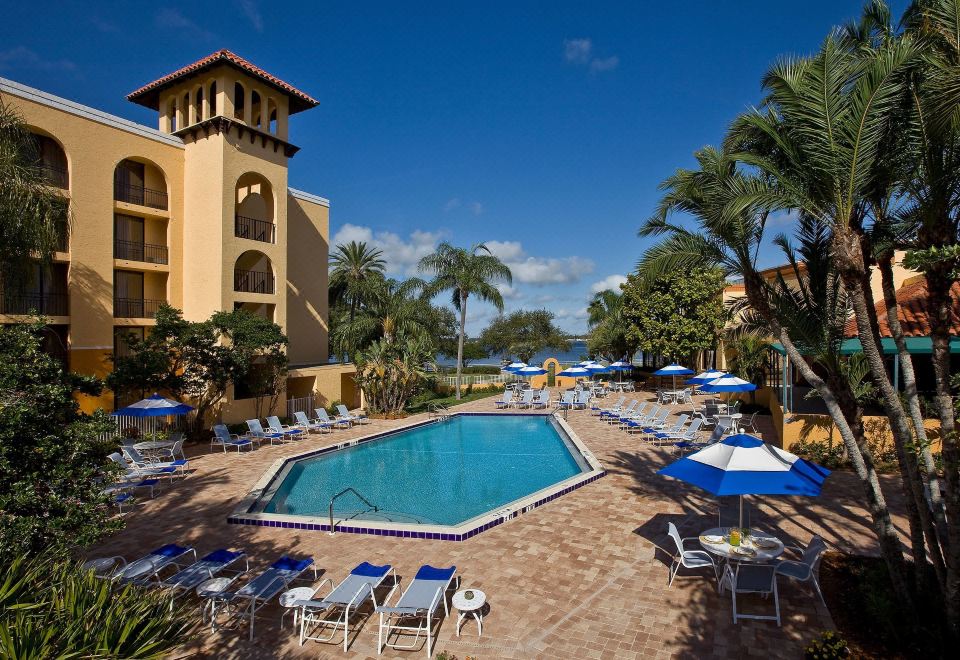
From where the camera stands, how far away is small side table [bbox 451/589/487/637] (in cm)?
611

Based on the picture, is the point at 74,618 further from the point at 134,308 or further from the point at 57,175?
the point at 134,308

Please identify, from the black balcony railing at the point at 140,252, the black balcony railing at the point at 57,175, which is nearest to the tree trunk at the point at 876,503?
the black balcony railing at the point at 57,175

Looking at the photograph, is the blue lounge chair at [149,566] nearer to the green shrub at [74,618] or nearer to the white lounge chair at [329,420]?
the green shrub at [74,618]

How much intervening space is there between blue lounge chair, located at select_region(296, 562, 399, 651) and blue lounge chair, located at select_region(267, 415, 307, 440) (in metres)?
12.1

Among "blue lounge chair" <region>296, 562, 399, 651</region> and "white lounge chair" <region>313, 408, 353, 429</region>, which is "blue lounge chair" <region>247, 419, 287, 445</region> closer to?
"white lounge chair" <region>313, 408, 353, 429</region>

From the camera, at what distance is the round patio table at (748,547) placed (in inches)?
265

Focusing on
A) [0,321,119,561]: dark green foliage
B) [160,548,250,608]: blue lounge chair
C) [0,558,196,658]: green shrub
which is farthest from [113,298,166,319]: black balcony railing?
[0,558,196,658]: green shrub

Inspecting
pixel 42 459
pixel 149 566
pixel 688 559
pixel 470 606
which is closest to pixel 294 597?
pixel 470 606

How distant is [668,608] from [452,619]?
2.64m

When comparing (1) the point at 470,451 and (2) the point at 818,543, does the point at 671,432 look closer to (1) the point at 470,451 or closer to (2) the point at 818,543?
(1) the point at 470,451

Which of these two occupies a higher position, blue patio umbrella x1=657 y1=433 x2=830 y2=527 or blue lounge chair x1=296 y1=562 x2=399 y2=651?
blue patio umbrella x1=657 y1=433 x2=830 y2=527

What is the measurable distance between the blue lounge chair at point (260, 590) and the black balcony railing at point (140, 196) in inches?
696

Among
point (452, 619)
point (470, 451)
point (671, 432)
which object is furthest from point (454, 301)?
point (452, 619)

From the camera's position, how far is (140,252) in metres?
20.2
